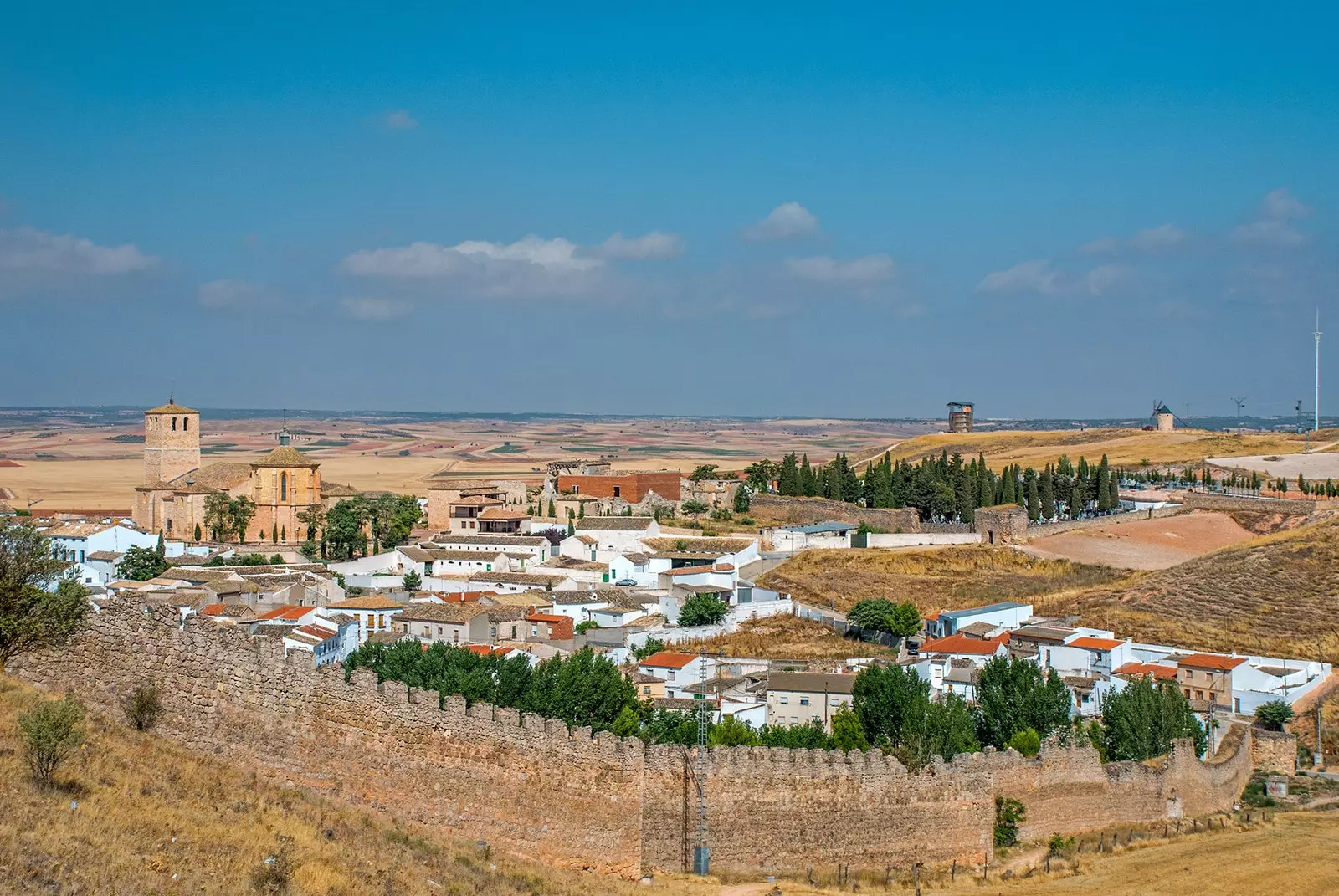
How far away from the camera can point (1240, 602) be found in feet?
Answer: 146

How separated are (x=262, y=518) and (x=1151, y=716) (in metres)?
47.8

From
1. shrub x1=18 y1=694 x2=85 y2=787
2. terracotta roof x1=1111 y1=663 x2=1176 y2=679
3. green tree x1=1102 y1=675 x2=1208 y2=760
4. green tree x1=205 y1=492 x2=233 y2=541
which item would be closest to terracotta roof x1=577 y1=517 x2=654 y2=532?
green tree x1=205 y1=492 x2=233 y2=541

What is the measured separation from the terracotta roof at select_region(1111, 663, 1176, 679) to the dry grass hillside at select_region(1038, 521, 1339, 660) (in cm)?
381

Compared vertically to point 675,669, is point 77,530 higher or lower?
higher

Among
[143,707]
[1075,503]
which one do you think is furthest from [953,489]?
[143,707]

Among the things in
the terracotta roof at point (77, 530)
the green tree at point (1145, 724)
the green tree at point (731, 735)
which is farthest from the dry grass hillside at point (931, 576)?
the terracotta roof at point (77, 530)

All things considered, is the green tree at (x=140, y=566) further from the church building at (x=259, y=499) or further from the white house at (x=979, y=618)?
the white house at (x=979, y=618)

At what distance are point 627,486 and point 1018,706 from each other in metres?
40.9

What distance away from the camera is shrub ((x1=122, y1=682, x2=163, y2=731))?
13.1 metres

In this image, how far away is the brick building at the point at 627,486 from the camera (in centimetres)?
6769

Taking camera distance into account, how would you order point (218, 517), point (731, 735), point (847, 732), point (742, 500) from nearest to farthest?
point (731, 735), point (847, 732), point (218, 517), point (742, 500)

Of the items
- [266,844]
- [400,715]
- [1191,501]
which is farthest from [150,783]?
[1191,501]

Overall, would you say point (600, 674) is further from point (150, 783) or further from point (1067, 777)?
point (150, 783)

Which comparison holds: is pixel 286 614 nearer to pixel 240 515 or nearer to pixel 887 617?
pixel 887 617
